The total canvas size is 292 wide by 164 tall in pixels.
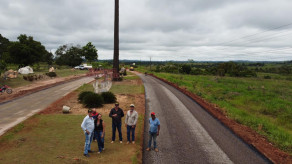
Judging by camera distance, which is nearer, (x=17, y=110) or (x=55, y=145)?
(x=55, y=145)

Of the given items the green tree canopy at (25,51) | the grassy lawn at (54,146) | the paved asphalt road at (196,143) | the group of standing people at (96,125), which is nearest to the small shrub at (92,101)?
the grassy lawn at (54,146)

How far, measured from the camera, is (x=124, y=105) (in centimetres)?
1708

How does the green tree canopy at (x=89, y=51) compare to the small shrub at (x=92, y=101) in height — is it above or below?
above

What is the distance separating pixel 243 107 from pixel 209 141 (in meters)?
10.6

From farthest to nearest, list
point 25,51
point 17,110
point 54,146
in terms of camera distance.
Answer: point 25,51, point 17,110, point 54,146

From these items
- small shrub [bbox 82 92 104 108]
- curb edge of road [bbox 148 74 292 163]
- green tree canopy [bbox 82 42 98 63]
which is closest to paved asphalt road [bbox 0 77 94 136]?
small shrub [bbox 82 92 104 108]

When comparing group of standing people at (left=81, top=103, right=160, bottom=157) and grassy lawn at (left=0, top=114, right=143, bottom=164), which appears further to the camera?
group of standing people at (left=81, top=103, right=160, bottom=157)

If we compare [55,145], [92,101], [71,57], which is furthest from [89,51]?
[55,145]

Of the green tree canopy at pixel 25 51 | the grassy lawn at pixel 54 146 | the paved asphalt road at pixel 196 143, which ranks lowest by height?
the paved asphalt road at pixel 196 143

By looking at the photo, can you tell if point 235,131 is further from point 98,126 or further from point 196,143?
point 98,126

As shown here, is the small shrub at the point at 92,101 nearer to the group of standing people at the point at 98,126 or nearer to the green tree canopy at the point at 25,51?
the group of standing people at the point at 98,126

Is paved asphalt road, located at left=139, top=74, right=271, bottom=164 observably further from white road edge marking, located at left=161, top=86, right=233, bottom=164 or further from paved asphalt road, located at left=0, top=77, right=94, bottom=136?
paved asphalt road, located at left=0, top=77, right=94, bottom=136

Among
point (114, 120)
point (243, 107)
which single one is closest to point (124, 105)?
point (114, 120)

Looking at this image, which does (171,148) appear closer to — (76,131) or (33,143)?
(76,131)
